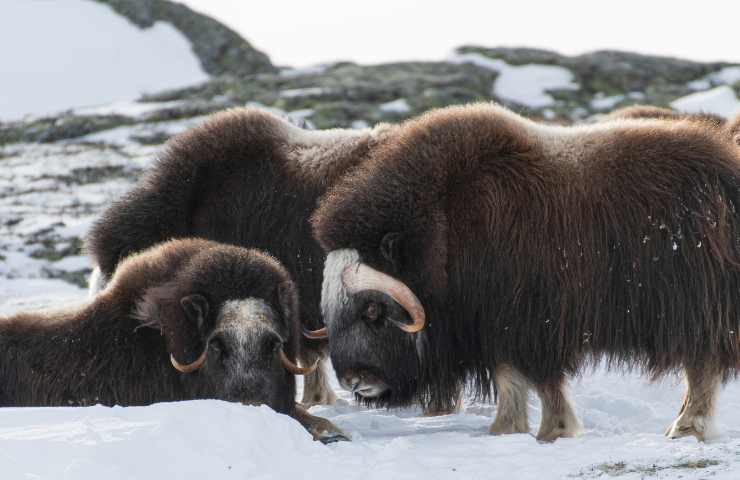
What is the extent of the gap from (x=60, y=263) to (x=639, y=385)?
7.59m

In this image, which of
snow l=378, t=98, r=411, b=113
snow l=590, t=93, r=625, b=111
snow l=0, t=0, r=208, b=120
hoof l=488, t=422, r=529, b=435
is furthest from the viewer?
snow l=0, t=0, r=208, b=120

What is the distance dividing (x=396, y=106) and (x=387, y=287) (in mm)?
17488

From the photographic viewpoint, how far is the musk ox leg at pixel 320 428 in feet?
15.0

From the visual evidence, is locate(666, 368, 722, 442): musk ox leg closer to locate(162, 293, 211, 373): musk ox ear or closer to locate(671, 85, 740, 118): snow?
locate(162, 293, 211, 373): musk ox ear

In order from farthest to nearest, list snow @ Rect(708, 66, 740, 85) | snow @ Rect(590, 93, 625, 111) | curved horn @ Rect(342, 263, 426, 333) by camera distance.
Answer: snow @ Rect(708, 66, 740, 85) → snow @ Rect(590, 93, 625, 111) → curved horn @ Rect(342, 263, 426, 333)

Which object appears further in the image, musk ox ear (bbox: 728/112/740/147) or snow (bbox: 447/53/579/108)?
snow (bbox: 447/53/579/108)

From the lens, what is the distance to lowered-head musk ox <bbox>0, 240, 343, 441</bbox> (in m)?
4.54

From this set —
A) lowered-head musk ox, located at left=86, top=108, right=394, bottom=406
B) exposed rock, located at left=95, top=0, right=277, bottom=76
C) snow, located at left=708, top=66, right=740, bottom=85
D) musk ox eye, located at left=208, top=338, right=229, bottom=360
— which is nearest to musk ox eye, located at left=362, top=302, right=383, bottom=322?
musk ox eye, located at left=208, top=338, right=229, bottom=360

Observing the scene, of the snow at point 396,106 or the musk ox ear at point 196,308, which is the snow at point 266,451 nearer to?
the musk ox ear at point 196,308

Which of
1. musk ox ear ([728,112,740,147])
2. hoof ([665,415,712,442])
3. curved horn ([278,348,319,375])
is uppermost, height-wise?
musk ox ear ([728,112,740,147])

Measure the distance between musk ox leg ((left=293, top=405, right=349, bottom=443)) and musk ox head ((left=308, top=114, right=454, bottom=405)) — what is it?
0.19 m

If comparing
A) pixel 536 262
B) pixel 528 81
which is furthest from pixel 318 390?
pixel 528 81

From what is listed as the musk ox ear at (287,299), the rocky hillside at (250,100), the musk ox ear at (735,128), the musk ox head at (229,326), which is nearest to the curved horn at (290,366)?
the musk ox head at (229,326)

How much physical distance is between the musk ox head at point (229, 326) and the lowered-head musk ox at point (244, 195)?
0.90 m
